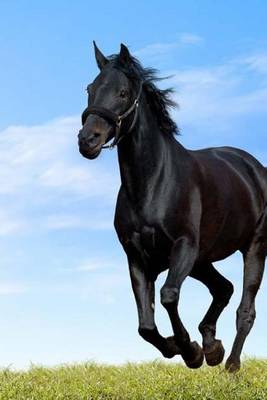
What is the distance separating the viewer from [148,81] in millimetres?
7832

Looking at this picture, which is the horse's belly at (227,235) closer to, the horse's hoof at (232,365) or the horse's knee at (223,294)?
the horse's knee at (223,294)

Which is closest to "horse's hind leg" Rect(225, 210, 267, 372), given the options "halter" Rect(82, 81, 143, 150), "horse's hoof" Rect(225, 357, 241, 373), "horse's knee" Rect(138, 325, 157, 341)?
"horse's hoof" Rect(225, 357, 241, 373)

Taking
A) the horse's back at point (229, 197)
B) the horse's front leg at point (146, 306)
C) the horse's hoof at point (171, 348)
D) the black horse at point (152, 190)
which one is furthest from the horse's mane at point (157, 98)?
the horse's hoof at point (171, 348)

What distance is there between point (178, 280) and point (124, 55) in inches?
79.7

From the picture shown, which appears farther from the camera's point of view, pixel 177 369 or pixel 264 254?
pixel 177 369

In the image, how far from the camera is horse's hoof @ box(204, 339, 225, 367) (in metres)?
8.84

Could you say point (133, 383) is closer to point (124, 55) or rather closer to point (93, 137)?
point (93, 137)

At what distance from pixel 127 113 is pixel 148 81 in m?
0.51

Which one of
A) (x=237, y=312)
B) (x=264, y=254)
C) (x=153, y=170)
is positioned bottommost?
(x=237, y=312)

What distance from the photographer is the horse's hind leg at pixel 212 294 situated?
29.6 ft

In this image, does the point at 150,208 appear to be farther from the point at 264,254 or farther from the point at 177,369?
the point at 177,369

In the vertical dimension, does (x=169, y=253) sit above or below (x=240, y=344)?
above

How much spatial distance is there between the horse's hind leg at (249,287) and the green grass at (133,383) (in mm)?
241

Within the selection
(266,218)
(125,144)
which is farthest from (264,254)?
(125,144)
